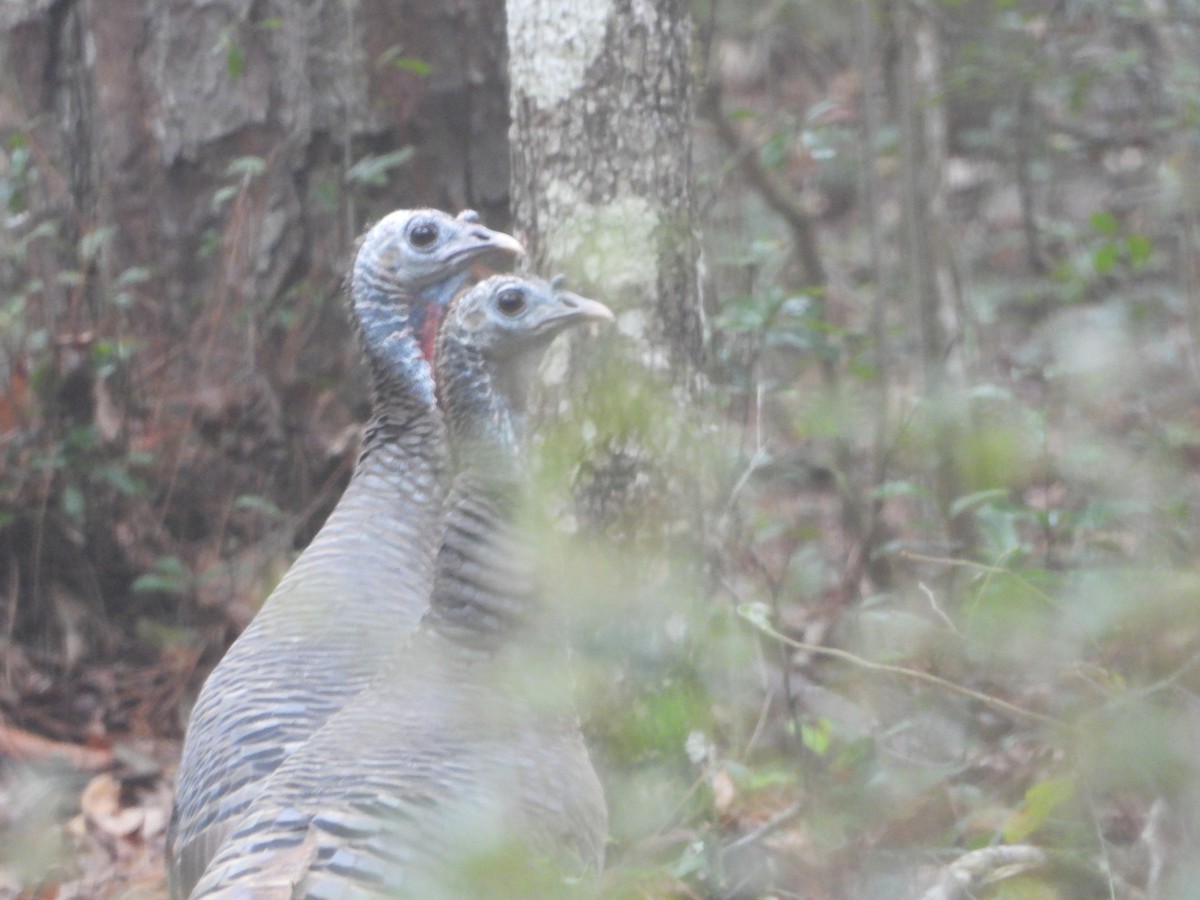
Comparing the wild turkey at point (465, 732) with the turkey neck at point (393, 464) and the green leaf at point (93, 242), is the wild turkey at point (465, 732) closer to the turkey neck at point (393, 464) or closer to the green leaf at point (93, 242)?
the turkey neck at point (393, 464)

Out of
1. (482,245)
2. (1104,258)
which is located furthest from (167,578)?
(1104,258)

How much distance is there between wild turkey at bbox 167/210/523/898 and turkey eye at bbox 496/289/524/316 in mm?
555

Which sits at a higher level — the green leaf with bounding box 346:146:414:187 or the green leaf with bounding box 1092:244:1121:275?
the green leaf with bounding box 346:146:414:187

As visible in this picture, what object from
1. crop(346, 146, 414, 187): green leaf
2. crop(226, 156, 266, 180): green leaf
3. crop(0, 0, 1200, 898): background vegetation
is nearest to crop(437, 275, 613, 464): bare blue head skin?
Answer: crop(0, 0, 1200, 898): background vegetation

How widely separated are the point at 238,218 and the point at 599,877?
381cm

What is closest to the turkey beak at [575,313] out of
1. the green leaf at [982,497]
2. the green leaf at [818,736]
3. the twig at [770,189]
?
the green leaf at [982,497]

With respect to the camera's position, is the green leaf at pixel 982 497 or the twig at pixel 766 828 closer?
the green leaf at pixel 982 497

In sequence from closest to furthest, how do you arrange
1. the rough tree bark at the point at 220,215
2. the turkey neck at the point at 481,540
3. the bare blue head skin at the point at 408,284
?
the turkey neck at the point at 481,540
the bare blue head skin at the point at 408,284
the rough tree bark at the point at 220,215

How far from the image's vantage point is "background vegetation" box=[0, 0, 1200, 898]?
3.63m

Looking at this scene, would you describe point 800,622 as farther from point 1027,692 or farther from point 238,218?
point 238,218

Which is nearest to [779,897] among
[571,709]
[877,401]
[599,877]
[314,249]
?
[599,877]

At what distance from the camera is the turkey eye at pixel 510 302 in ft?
12.3

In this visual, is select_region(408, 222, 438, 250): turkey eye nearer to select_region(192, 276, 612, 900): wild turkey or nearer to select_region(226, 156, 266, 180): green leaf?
select_region(192, 276, 612, 900): wild turkey

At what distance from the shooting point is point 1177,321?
28.0 feet
